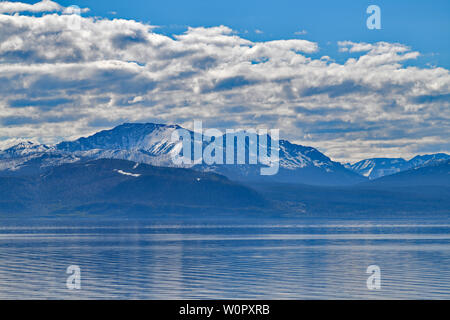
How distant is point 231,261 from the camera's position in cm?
12450

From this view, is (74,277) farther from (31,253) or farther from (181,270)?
(31,253)

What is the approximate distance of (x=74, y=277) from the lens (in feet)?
317
